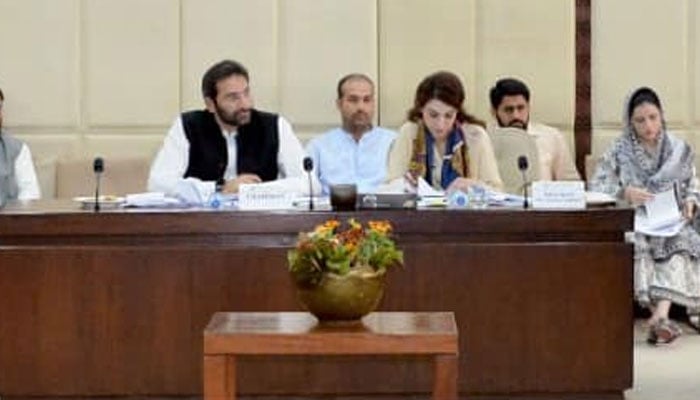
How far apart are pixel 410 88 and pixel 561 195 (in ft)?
7.60

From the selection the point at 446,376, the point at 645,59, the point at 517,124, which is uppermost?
the point at 645,59

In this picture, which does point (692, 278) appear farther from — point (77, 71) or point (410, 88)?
point (77, 71)

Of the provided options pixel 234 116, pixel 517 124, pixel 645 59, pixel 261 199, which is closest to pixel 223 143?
pixel 234 116

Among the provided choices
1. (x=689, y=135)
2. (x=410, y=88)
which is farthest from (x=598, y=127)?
(x=410, y=88)

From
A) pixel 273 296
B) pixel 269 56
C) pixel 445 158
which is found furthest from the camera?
pixel 269 56

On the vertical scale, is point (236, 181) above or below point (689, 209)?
above

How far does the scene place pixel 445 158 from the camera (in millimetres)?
4918

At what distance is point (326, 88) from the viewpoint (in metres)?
6.41

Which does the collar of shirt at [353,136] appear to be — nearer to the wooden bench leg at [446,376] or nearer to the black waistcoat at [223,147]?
the black waistcoat at [223,147]

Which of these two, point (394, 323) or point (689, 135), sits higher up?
point (689, 135)

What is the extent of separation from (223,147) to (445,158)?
2.78 feet

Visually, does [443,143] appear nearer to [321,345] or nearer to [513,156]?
[513,156]

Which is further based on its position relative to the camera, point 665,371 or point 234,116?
point 234,116

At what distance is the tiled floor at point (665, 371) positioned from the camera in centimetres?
436
